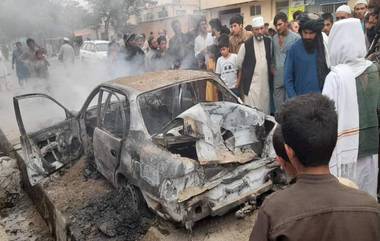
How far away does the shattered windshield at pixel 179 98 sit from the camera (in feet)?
15.7

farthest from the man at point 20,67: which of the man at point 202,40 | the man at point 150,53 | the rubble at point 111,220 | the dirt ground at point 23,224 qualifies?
the rubble at point 111,220

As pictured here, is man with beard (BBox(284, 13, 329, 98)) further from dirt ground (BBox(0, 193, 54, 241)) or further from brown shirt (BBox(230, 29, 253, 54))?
dirt ground (BBox(0, 193, 54, 241))

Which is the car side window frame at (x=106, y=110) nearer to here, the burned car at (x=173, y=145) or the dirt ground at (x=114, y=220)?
the burned car at (x=173, y=145)

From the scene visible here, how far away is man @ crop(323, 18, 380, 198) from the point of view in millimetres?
Answer: 2812

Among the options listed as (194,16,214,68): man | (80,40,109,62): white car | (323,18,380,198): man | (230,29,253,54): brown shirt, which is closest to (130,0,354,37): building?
(80,40,109,62): white car

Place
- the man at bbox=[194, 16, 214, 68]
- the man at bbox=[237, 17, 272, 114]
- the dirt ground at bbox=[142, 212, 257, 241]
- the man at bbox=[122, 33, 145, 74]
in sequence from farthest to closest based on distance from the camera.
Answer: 1. the man at bbox=[122, 33, 145, 74]
2. the man at bbox=[194, 16, 214, 68]
3. the man at bbox=[237, 17, 272, 114]
4. the dirt ground at bbox=[142, 212, 257, 241]

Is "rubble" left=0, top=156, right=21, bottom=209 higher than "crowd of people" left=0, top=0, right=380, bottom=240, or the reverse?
"crowd of people" left=0, top=0, right=380, bottom=240

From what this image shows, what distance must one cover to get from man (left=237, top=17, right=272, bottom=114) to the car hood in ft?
3.39

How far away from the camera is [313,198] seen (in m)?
1.29

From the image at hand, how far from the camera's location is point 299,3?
792 inches

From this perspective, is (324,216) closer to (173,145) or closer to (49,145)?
(173,145)

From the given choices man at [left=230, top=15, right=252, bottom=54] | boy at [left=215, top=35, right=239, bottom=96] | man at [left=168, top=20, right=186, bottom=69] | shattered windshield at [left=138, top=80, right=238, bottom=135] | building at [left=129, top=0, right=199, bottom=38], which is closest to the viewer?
shattered windshield at [left=138, top=80, right=238, bottom=135]

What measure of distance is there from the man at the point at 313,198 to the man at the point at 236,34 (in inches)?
206

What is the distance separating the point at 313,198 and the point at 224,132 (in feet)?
10.7
